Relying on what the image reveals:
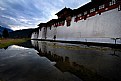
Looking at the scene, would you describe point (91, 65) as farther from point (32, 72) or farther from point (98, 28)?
point (98, 28)

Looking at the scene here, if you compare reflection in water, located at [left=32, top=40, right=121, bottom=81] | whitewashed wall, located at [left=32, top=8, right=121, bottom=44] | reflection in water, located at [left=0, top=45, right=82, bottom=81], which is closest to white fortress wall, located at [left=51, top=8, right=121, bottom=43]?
whitewashed wall, located at [left=32, top=8, right=121, bottom=44]

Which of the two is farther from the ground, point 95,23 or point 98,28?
point 95,23

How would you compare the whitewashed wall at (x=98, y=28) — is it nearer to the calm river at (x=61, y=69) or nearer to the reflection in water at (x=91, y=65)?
the reflection in water at (x=91, y=65)

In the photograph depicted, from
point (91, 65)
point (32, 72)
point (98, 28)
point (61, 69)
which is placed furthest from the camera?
point (98, 28)

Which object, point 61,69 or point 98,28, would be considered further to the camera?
point 98,28

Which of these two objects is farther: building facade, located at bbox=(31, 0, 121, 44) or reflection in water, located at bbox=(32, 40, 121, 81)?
building facade, located at bbox=(31, 0, 121, 44)

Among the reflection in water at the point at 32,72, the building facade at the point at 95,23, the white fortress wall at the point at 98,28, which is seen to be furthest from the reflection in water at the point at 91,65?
the building facade at the point at 95,23

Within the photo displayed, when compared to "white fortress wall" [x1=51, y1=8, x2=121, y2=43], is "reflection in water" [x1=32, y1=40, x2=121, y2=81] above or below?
below

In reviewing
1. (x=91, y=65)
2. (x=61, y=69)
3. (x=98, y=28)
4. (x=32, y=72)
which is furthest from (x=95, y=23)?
(x=32, y=72)

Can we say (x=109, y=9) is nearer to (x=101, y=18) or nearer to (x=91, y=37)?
(x=101, y=18)

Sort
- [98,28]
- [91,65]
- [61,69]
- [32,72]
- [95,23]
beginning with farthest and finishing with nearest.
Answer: [95,23] → [98,28] → [91,65] → [61,69] → [32,72]

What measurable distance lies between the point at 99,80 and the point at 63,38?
1256 inches

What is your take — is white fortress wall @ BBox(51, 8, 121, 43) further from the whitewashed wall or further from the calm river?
the calm river

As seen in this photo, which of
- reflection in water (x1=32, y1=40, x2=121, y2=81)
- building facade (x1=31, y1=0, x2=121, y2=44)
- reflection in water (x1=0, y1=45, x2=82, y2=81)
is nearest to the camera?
reflection in water (x1=0, y1=45, x2=82, y2=81)
